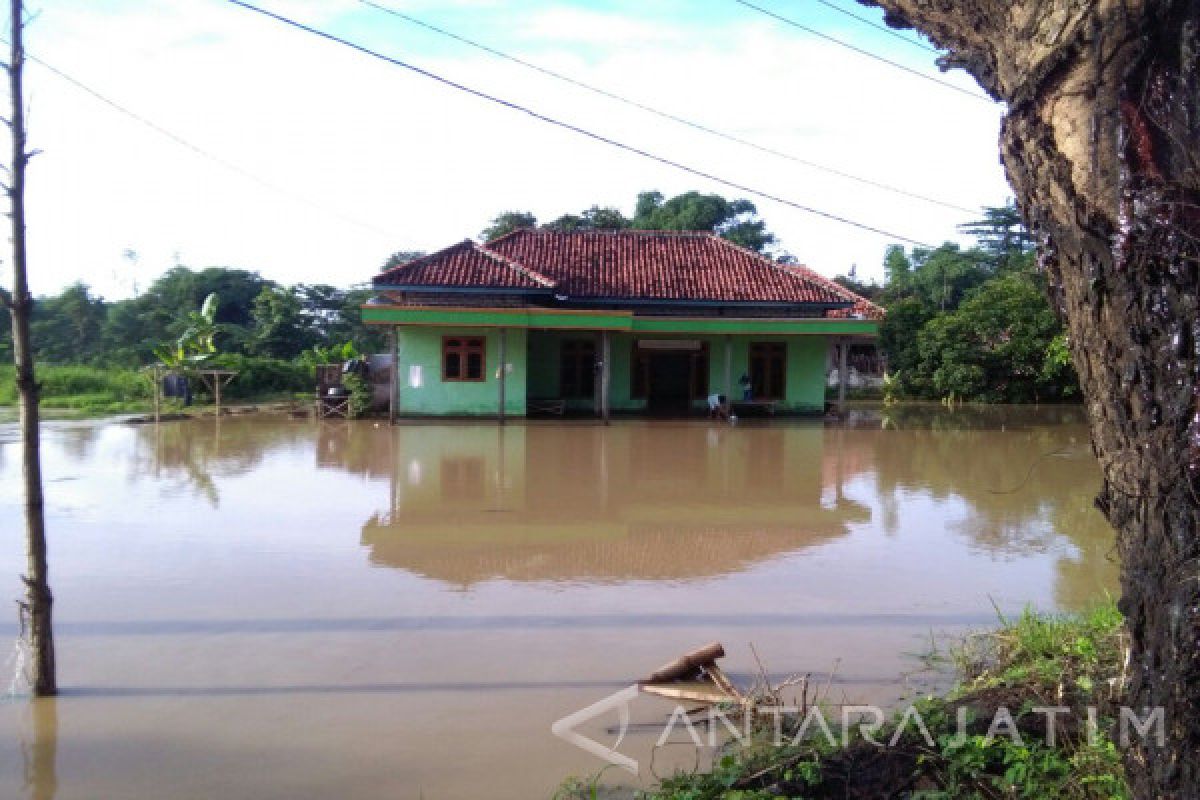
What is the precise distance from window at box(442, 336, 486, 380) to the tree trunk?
15763 millimetres

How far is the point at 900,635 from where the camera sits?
629cm

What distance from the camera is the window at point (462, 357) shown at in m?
20.7

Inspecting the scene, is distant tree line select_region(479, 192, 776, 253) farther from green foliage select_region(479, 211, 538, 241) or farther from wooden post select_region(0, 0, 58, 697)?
wooden post select_region(0, 0, 58, 697)

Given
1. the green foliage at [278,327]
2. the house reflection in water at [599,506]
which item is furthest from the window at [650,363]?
the green foliage at [278,327]

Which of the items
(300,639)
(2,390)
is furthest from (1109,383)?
(2,390)

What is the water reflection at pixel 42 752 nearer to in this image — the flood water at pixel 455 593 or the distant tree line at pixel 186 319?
the flood water at pixel 455 593

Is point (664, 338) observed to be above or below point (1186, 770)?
above

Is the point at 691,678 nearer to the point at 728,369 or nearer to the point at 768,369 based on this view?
the point at 728,369

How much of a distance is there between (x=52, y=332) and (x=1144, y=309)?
39.7 meters

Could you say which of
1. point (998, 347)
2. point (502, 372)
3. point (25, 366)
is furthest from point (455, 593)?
point (998, 347)

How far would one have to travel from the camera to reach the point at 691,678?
5.27 metres

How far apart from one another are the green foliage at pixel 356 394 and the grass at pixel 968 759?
18.4 metres

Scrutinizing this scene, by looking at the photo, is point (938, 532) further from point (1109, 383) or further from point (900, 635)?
point (1109, 383)

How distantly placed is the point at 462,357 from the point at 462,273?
6.49 feet
